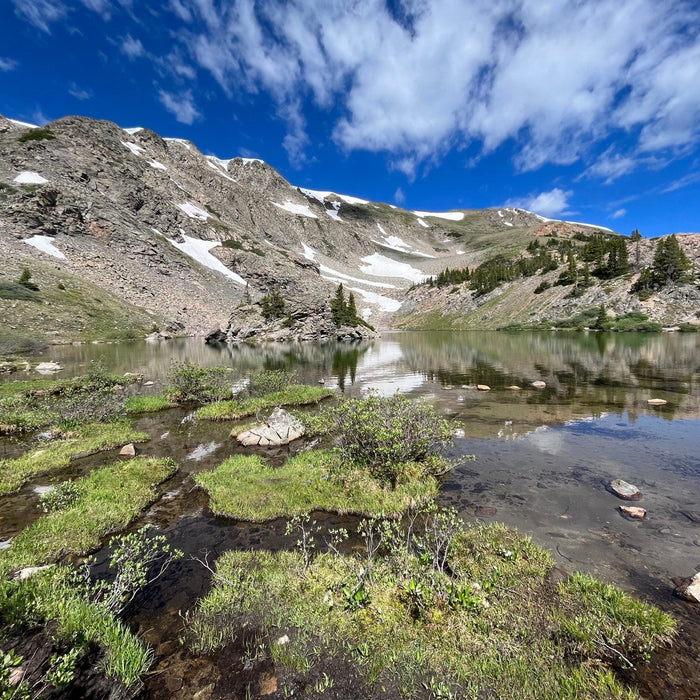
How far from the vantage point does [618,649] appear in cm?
529

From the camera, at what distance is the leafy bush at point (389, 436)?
11.4 m

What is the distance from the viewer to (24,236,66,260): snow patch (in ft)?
306

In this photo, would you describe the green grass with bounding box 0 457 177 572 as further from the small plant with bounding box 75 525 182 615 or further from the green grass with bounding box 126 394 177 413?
the green grass with bounding box 126 394 177 413

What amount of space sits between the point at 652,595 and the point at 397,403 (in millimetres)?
8339

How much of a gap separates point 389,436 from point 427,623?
542 centimetres

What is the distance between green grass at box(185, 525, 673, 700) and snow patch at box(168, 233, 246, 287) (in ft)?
479

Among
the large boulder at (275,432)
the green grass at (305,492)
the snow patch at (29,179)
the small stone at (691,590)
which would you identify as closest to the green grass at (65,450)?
the large boulder at (275,432)

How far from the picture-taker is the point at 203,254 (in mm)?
147625

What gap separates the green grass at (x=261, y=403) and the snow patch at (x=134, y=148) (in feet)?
695

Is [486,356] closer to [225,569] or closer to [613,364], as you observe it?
[613,364]

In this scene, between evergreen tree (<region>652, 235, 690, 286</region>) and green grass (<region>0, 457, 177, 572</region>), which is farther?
evergreen tree (<region>652, 235, 690, 286</region>)

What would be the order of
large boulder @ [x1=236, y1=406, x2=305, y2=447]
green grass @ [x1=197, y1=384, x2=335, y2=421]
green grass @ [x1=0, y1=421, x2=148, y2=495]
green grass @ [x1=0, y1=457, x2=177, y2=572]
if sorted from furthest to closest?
green grass @ [x1=197, y1=384, x2=335, y2=421], large boulder @ [x1=236, y1=406, x2=305, y2=447], green grass @ [x1=0, y1=421, x2=148, y2=495], green grass @ [x1=0, y1=457, x2=177, y2=572]

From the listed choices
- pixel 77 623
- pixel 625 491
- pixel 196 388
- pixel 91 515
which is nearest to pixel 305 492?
pixel 91 515

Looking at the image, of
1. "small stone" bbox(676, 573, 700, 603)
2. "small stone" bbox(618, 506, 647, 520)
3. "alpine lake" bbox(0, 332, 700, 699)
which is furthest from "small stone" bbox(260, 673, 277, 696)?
"small stone" bbox(618, 506, 647, 520)
